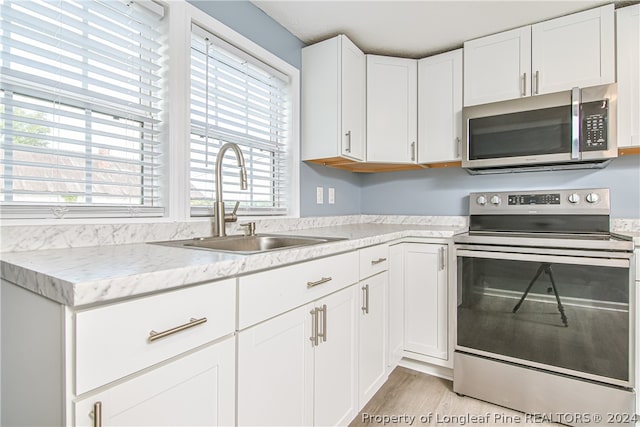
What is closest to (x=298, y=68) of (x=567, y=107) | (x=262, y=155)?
(x=262, y=155)

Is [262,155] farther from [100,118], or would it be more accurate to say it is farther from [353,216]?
[353,216]

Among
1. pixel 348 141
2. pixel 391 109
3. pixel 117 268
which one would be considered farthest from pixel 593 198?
pixel 117 268

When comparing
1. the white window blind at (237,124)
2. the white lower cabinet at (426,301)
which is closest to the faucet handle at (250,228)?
the white window blind at (237,124)

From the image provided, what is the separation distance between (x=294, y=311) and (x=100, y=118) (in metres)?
1.06

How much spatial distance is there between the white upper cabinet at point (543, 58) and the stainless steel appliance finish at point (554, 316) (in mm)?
695

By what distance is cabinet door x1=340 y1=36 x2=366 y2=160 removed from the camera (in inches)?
82.6

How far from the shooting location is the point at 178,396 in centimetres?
77

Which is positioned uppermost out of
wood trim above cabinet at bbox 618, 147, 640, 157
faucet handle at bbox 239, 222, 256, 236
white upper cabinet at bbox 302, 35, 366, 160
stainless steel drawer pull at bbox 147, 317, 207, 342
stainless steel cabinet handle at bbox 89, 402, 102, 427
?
white upper cabinet at bbox 302, 35, 366, 160

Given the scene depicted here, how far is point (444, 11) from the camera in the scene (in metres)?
1.89

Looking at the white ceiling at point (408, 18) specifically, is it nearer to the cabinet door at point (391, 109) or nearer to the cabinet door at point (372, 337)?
the cabinet door at point (391, 109)

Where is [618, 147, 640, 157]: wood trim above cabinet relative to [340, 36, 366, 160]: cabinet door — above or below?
below

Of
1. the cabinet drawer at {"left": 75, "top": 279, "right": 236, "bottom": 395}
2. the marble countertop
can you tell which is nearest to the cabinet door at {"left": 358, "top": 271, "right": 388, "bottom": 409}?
the marble countertop

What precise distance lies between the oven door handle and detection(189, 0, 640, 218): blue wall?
741 millimetres

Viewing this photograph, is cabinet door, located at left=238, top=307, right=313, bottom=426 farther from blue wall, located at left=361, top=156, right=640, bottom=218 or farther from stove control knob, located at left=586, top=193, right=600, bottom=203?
stove control knob, located at left=586, top=193, right=600, bottom=203
